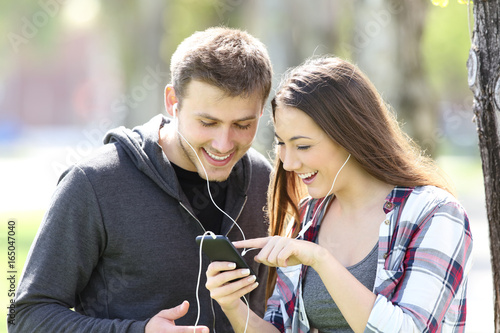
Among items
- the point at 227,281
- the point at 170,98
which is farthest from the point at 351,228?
the point at 170,98

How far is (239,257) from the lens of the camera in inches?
114

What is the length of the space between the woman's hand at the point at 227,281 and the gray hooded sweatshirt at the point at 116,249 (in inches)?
18.2

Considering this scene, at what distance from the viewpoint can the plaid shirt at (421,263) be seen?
2.75 meters

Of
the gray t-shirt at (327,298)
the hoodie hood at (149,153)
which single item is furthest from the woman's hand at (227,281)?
the hoodie hood at (149,153)

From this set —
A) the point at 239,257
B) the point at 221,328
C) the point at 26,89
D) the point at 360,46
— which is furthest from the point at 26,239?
the point at 26,89

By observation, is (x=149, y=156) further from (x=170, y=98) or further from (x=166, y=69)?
(x=166, y=69)

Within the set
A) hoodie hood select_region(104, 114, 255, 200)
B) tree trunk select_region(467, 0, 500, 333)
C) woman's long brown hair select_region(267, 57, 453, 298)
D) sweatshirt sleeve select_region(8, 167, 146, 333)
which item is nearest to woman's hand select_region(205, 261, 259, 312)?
sweatshirt sleeve select_region(8, 167, 146, 333)

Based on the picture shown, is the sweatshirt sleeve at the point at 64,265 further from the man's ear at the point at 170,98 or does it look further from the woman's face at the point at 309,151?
the woman's face at the point at 309,151

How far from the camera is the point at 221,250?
290cm

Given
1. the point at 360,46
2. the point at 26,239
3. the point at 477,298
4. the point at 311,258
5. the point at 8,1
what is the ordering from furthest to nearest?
the point at 8,1 < the point at 26,239 < the point at 477,298 < the point at 360,46 < the point at 311,258

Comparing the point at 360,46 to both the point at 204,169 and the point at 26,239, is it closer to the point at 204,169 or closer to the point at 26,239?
the point at 204,169

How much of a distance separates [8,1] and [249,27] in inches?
439

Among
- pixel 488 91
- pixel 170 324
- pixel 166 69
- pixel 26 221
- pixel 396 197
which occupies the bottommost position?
pixel 26 221

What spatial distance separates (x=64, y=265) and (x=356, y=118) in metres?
1.62
